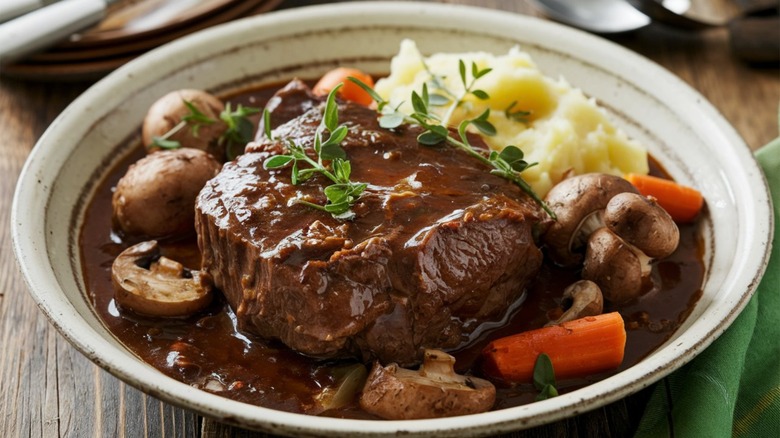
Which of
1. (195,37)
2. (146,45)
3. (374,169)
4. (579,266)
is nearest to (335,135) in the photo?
(374,169)

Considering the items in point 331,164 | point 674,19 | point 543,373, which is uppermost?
point 331,164

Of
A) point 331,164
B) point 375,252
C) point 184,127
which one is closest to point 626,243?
point 375,252

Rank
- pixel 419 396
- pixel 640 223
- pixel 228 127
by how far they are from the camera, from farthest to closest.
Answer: pixel 228 127 < pixel 640 223 < pixel 419 396

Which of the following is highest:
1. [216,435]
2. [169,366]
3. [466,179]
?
[466,179]

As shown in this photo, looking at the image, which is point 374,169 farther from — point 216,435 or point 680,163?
point 680,163

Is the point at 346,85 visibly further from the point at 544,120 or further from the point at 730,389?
the point at 730,389

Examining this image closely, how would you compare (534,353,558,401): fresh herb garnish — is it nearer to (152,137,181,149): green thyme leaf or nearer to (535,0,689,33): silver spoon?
(152,137,181,149): green thyme leaf

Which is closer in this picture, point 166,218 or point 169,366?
point 169,366
